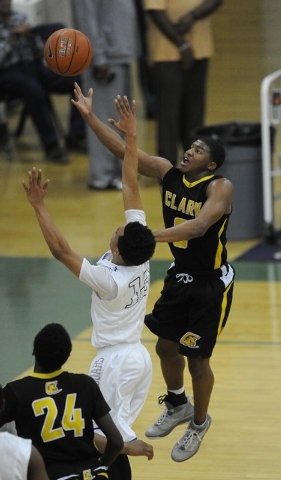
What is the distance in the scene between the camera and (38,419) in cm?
458

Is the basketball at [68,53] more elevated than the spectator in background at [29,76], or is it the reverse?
the basketball at [68,53]

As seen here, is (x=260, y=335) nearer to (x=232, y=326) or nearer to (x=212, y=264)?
(x=232, y=326)

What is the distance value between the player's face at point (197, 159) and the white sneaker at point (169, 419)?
4.26 feet

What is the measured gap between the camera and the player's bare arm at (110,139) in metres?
5.89

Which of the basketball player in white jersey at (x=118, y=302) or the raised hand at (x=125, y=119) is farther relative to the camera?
the raised hand at (x=125, y=119)

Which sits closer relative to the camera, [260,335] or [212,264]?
[212,264]

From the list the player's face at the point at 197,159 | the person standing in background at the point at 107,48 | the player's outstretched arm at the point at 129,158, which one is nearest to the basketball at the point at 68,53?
the player's outstretched arm at the point at 129,158

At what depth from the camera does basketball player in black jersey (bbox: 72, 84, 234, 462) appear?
5.94 meters

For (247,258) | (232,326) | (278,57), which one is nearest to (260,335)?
(232,326)

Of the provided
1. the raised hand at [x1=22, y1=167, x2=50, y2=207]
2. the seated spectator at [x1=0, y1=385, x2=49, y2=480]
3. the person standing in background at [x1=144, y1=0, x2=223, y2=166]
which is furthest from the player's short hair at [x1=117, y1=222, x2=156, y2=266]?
the person standing in background at [x1=144, y1=0, x2=223, y2=166]

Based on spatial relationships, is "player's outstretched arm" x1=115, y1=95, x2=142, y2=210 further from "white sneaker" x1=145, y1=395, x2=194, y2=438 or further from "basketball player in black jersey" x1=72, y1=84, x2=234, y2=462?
"white sneaker" x1=145, y1=395, x2=194, y2=438

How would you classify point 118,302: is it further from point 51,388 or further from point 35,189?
point 51,388

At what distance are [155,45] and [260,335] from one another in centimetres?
404

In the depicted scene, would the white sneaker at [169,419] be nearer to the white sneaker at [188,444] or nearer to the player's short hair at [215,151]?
the white sneaker at [188,444]
